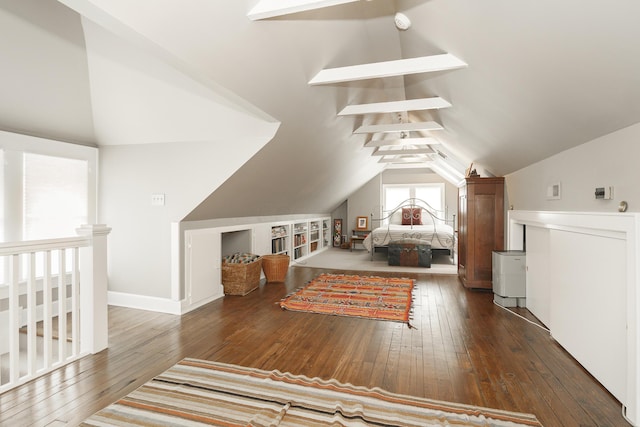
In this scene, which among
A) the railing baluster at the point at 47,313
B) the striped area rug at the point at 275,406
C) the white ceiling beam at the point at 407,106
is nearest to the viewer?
the striped area rug at the point at 275,406

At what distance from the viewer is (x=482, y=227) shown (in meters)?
4.37

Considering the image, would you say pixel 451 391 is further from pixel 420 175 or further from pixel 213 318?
pixel 420 175

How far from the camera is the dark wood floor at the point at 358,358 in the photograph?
1.86m

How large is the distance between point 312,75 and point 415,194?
22.6 feet

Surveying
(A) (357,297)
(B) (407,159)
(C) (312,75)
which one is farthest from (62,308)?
(B) (407,159)

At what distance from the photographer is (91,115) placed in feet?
11.2

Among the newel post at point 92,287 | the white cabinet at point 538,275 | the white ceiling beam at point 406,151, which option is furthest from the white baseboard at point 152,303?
the white ceiling beam at point 406,151

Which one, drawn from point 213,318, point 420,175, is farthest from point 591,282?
Answer: point 420,175

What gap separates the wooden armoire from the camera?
431 centimetres

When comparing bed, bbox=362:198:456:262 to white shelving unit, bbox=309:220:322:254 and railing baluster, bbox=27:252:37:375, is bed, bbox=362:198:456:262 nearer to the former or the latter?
white shelving unit, bbox=309:220:322:254

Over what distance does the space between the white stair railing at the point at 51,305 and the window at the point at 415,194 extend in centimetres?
769

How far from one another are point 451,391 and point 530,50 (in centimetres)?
206

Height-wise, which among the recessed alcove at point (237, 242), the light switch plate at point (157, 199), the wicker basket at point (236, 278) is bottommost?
the wicker basket at point (236, 278)

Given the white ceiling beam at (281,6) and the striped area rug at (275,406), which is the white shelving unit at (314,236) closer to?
the striped area rug at (275,406)
